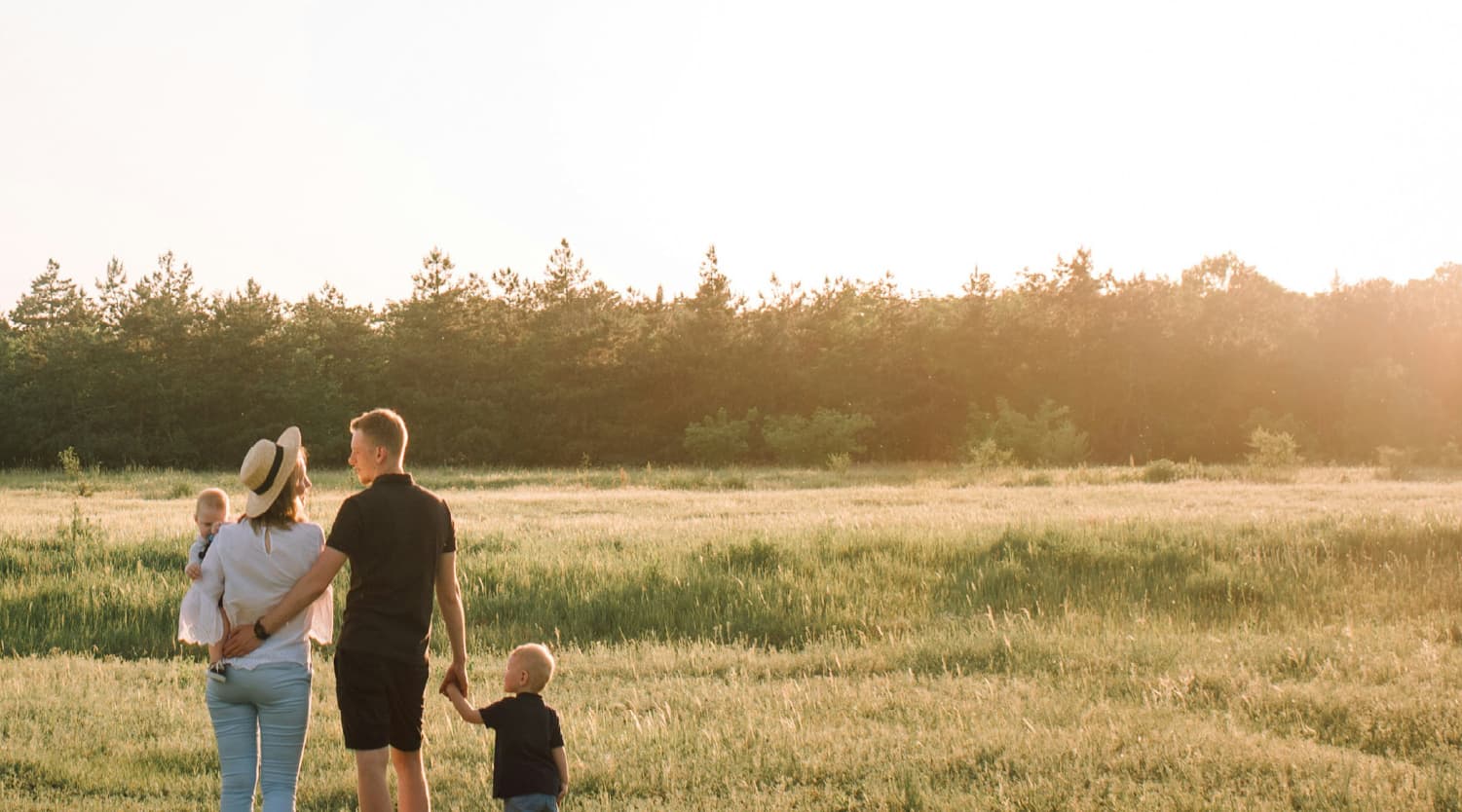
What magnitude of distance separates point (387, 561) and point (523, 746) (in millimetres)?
975

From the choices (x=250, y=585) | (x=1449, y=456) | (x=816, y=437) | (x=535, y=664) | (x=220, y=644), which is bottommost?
(x=1449, y=456)

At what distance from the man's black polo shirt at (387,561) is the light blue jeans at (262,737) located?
30cm

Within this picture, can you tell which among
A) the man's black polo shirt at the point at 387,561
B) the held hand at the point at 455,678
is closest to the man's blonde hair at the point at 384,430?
the man's black polo shirt at the point at 387,561

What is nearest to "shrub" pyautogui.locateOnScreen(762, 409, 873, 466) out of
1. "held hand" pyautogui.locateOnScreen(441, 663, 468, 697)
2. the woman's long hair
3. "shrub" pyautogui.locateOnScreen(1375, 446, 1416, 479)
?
"shrub" pyautogui.locateOnScreen(1375, 446, 1416, 479)

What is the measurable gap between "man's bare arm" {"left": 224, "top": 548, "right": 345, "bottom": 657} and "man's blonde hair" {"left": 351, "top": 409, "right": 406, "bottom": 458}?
495mm

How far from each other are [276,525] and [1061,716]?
5213mm

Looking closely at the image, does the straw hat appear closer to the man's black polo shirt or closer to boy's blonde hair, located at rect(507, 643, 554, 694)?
the man's black polo shirt

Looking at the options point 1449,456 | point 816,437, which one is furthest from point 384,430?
point 1449,456

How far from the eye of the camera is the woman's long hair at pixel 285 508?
481 centimetres

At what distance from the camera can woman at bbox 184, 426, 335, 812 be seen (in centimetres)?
474

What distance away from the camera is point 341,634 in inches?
190

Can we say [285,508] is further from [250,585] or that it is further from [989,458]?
[989,458]

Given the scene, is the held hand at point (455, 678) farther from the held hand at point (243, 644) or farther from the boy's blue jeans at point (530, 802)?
the held hand at point (243, 644)

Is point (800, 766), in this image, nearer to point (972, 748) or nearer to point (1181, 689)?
point (972, 748)
